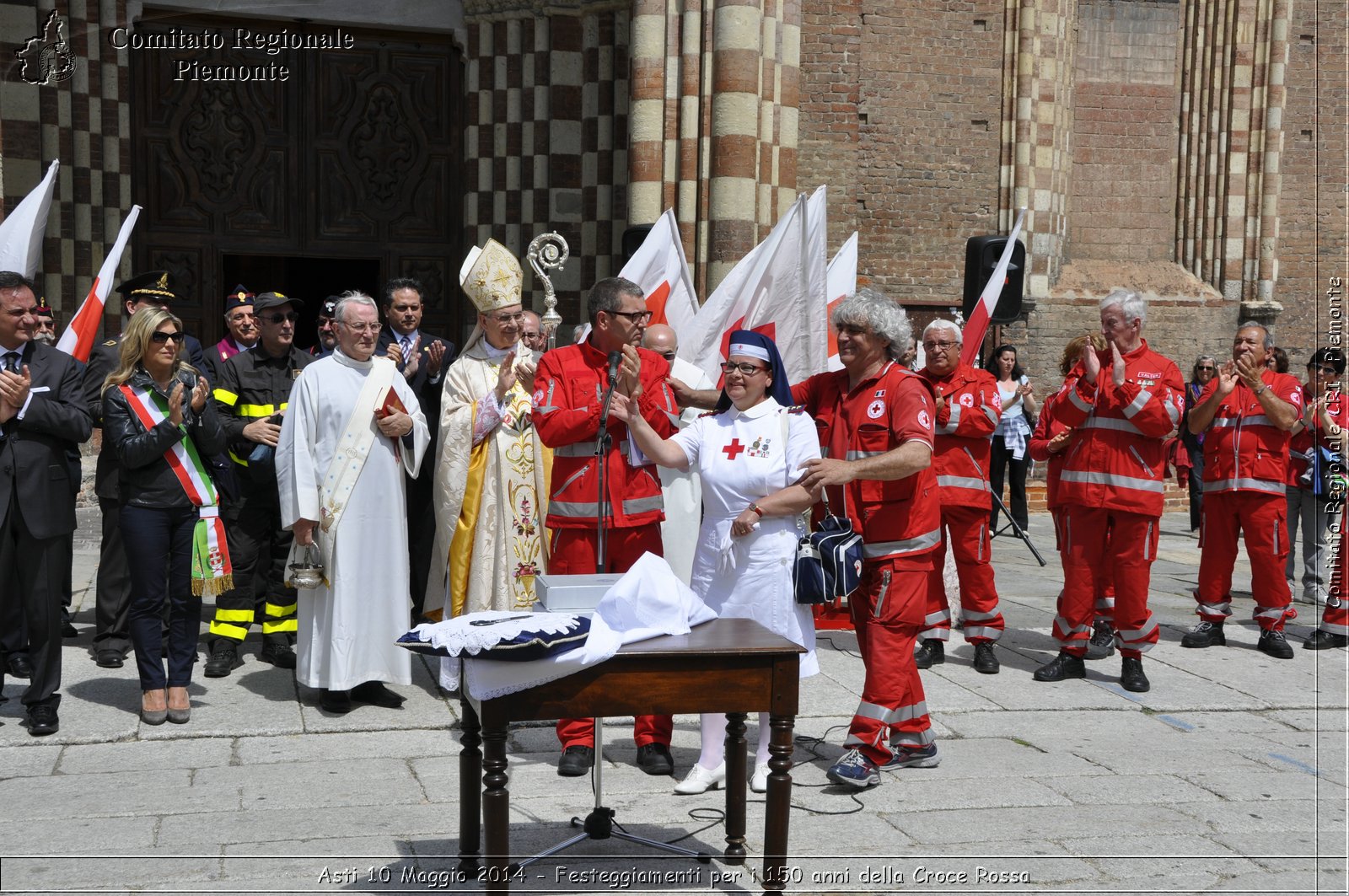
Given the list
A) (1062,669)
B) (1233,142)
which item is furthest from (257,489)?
(1233,142)

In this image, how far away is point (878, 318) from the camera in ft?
17.9

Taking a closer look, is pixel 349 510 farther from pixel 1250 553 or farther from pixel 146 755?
pixel 1250 553

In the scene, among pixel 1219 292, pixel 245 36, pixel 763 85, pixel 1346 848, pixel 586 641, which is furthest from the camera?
pixel 1219 292

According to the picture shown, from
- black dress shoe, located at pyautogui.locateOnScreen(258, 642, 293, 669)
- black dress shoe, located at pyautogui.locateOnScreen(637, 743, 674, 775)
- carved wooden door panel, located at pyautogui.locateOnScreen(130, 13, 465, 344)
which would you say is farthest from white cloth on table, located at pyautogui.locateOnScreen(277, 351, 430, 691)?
carved wooden door panel, located at pyautogui.locateOnScreen(130, 13, 465, 344)

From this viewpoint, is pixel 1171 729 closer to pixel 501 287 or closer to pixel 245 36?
pixel 501 287

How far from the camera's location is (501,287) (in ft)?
22.1

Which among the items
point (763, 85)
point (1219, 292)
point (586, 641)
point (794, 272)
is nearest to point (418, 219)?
point (763, 85)

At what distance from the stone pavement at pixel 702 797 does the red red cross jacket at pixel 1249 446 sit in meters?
1.50

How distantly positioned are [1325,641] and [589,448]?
5642 mm

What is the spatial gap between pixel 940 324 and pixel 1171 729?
2.54 meters

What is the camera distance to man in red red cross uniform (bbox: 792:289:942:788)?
214 inches

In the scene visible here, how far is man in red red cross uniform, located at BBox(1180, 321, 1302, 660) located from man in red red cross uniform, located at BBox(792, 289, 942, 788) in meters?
3.53

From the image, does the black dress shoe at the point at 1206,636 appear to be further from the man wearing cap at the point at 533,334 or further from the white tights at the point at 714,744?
the man wearing cap at the point at 533,334

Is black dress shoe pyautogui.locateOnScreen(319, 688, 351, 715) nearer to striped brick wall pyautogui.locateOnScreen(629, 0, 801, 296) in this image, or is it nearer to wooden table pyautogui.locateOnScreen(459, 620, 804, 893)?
wooden table pyautogui.locateOnScreen(459, 620, 804, 893)
